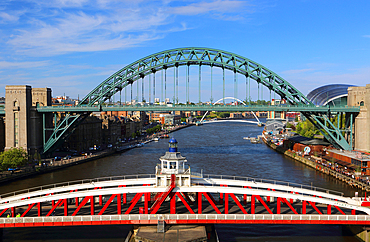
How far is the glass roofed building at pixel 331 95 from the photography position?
6842 cm

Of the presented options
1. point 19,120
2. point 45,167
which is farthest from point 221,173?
point 19,120

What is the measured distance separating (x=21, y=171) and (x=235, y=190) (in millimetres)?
30314

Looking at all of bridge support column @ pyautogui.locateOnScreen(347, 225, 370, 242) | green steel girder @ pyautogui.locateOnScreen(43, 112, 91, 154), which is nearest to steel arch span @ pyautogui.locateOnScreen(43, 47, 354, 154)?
green steel girder @ pyautogui.locateOnScreen(43, 112, 91, 154)

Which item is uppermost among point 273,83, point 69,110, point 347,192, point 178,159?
point 273,83

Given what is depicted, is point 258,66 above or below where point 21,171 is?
above

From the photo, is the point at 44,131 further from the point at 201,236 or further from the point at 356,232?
the point at 356,232

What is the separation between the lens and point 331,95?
244 ft

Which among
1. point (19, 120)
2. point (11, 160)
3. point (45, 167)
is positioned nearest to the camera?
point (11, 160)

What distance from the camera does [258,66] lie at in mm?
53594

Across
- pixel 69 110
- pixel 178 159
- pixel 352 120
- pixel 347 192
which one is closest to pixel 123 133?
pixel 69 110

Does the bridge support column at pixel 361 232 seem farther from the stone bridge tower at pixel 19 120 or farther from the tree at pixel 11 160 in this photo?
the stone bridge tower at pixel 19 120

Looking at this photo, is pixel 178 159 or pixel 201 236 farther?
pixel 178 159

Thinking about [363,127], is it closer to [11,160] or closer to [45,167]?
[45,167]

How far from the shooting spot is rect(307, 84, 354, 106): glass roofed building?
68.4m
